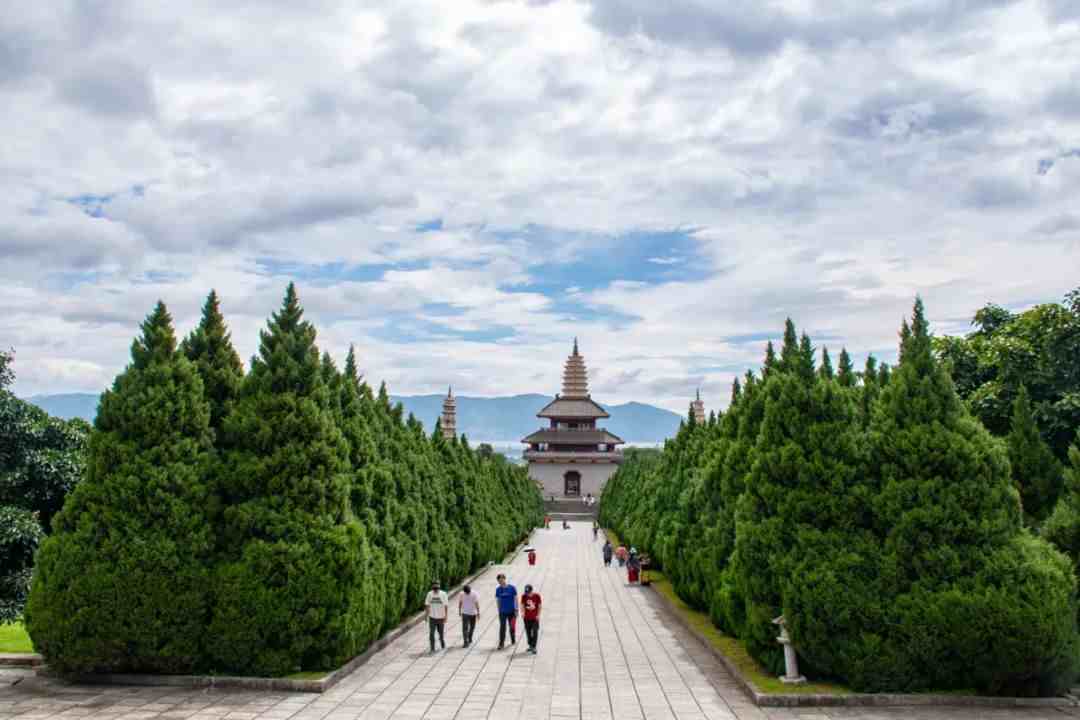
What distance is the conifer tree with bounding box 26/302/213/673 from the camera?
1298cm

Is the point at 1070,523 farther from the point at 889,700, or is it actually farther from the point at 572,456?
the point at 572,456

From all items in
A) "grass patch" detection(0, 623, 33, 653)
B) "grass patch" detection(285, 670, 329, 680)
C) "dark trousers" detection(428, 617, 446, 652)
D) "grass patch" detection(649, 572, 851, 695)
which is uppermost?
"grass patch" detection(0, 623, 33, 653)

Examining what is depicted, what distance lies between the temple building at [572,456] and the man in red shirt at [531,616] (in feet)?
244

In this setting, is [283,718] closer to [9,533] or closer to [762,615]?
[762,615]

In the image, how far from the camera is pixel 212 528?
13.8m

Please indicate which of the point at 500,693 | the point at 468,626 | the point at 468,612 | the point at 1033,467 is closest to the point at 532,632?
the point at 468,612

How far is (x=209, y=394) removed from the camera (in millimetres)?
15195

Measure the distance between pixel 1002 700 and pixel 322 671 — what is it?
9684mm

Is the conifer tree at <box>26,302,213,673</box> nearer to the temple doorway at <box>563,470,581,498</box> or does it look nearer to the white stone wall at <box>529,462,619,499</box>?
the white stone wall at <box>529,462,619,499</box>

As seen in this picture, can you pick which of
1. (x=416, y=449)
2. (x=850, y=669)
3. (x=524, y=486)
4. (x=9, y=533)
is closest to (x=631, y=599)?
(x=416, y=449)

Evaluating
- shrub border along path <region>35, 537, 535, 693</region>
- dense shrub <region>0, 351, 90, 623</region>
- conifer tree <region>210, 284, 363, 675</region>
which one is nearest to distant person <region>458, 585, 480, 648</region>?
conifer tree <region>210, 284, 363, 675</region>

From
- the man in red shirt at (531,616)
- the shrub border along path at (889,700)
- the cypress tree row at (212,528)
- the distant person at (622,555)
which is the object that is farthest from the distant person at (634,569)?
the shrub border along path at (889,700)

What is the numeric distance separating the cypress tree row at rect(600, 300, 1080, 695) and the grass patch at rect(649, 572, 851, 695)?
254 mm

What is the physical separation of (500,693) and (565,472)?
8003 centimetres
